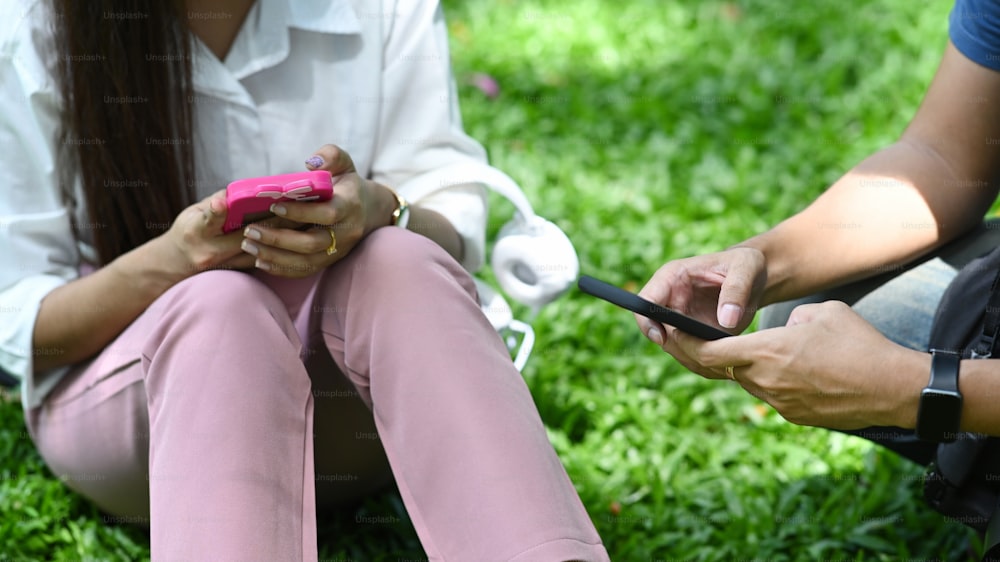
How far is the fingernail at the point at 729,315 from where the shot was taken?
1668mm

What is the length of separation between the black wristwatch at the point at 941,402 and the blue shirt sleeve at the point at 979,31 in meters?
0.63

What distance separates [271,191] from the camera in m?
1.71

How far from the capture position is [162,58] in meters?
1.97

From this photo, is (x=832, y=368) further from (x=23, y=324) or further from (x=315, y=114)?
(x=23, y=324)

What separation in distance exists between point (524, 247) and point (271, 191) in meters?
0.53

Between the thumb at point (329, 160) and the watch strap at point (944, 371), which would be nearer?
the watch strap at point (944, 371)

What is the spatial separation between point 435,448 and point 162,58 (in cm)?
86

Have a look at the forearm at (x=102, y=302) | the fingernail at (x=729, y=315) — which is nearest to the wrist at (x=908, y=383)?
the fingernail at (x=729, y=315)

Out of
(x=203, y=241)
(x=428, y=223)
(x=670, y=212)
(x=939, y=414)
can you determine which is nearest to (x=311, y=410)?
(x=203, y=241)

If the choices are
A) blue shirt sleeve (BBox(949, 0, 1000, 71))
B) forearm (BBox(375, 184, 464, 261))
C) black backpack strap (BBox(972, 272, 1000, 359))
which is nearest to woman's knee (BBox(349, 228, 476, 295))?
forearm (BBox(375, 184, 464, 261))

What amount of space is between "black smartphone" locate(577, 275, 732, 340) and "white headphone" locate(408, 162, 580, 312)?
414mm

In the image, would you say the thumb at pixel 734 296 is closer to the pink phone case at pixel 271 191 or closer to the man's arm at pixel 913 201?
the man's arm at pixel 913 201

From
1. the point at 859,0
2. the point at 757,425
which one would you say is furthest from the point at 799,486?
the point at 859,0

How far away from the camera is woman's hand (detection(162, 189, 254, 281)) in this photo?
173cm
